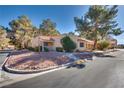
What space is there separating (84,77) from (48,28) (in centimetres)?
170

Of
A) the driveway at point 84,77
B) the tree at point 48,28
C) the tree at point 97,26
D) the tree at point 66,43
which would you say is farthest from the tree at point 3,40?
the tree at point 97,26

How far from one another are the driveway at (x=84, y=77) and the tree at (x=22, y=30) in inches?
41.4

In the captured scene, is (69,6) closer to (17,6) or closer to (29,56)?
(17,6)

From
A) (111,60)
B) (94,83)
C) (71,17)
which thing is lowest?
(94,83)

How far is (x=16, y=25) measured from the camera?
5.53 meters

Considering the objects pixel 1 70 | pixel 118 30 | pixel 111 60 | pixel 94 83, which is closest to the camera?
pixel 94 83

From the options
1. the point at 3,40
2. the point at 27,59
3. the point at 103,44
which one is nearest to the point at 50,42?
the point at 27,59

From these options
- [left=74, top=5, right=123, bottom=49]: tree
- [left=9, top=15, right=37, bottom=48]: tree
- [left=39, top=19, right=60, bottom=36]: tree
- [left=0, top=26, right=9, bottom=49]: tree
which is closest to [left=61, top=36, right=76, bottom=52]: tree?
[left=39, top=19, right=60, bottom=36]: tree

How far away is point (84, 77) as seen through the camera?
520 cm

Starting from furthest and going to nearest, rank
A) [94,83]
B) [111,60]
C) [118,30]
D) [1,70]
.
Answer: [111,60] → [118,30] → [1,70] → [94,83]

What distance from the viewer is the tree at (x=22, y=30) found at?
5461mm

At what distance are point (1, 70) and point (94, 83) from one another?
247 centimetres

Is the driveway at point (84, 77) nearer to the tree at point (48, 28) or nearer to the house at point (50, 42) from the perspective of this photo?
the house at point (50, 42)
